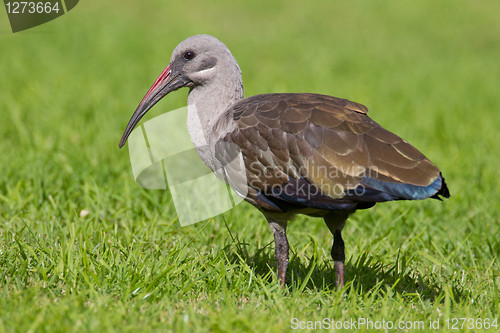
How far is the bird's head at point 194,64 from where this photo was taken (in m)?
4.41

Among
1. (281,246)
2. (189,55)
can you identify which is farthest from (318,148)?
(189,55)

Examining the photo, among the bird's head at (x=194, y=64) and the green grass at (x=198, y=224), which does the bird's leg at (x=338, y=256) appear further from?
the bird's head at (x=194, y=64)

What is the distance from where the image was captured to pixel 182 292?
3.78 metres

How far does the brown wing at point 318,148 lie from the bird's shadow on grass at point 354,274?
2.43 feet

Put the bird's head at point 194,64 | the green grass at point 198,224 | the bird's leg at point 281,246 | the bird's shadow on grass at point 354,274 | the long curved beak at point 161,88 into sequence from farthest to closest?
the long curved beak at point 161,88 → the bird's head at point 194,64 → the bird's shadow on grass at point 354,274 → the bird's leg at point 281,246 → the green grass at point 198,224

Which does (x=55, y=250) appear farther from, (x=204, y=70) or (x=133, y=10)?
(x=133, y=10)

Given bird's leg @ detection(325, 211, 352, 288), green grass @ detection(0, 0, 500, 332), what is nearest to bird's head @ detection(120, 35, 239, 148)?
green grass @ detection(0, 0, 500, 332)

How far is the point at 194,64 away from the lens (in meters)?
4.44

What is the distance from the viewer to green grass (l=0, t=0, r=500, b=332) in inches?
142

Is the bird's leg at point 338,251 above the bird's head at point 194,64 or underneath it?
underneath

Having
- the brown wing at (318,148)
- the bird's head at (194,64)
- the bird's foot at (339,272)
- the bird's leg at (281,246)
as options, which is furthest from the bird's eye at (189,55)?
the bird's foot at (339,272)

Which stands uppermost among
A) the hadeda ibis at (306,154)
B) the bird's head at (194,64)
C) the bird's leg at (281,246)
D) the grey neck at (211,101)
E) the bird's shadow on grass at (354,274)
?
the bird's head at (194,64)

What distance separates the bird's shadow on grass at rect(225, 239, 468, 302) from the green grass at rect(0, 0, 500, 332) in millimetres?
16

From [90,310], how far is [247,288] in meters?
1.06
